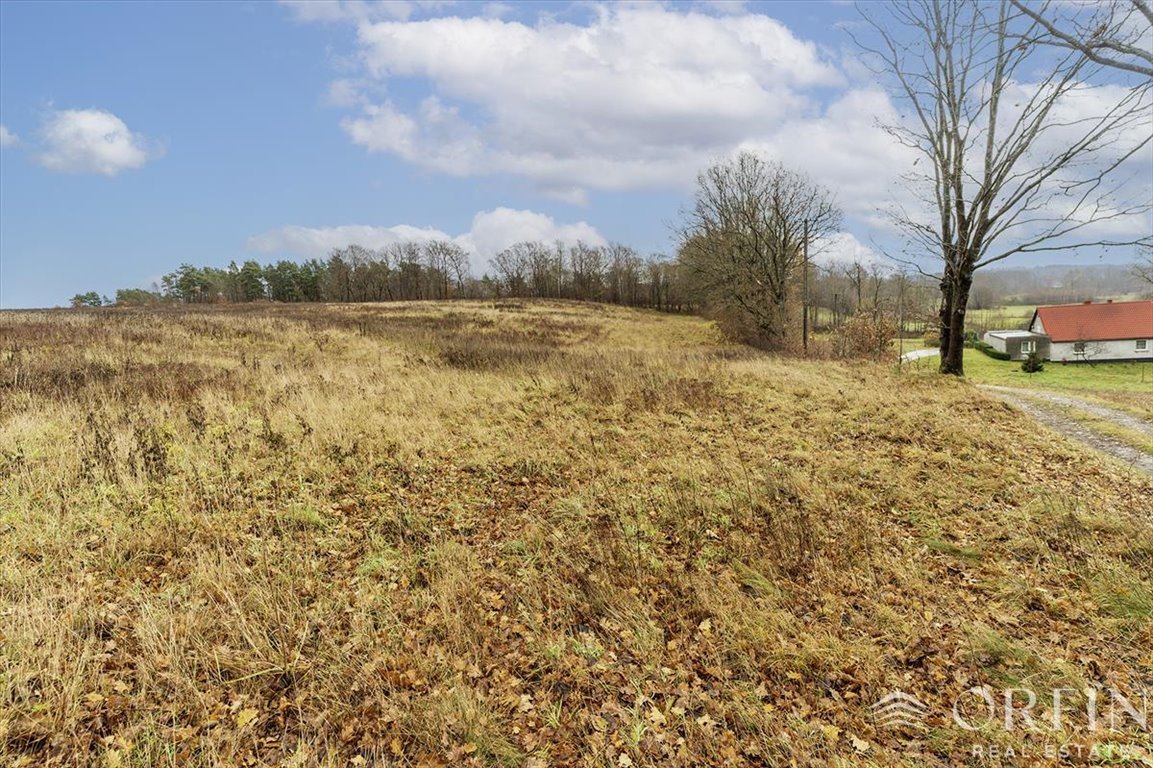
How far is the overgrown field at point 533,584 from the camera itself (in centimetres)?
324

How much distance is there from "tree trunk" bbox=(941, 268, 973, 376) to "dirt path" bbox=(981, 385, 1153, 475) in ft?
7.53

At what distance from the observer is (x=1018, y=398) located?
13.1m

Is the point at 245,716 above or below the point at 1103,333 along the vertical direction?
below

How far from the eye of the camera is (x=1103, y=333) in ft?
150

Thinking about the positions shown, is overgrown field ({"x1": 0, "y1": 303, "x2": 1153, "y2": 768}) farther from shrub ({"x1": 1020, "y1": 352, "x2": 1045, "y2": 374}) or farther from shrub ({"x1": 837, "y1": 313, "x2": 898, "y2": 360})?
shrub ({"x1": 1020, "y1": 352, "x2": 1045, "y2": 374})

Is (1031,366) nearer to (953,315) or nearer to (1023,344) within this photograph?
(1023,344)

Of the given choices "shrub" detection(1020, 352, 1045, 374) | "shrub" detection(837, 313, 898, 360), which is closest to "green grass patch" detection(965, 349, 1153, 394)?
"shrub" detection(1020, 352, 1045, 374)

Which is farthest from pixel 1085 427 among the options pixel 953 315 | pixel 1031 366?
pixel 1031 366

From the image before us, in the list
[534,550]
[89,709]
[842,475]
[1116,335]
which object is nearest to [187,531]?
[89,709]

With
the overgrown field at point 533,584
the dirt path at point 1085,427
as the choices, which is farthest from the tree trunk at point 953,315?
the overgrown field at point 533,584

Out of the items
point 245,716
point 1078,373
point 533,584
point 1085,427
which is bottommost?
point 1078,373

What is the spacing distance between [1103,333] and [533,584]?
6602cm

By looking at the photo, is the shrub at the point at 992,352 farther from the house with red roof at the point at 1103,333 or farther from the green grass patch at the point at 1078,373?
the green grass patch at the point at 1078,373

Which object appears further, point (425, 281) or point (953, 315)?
point (425, 281)
